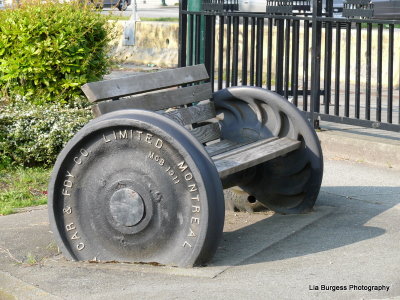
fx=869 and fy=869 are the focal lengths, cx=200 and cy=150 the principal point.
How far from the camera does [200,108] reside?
20.8 feet

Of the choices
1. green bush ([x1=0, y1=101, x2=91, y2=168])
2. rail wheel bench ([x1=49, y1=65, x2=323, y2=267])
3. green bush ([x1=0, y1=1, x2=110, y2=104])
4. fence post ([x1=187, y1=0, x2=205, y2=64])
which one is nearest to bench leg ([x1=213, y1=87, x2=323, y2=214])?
rail wheel bench ([x1=49, y1=65, x2=323, y2=267])

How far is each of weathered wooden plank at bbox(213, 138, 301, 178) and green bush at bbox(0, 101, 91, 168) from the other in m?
2.59

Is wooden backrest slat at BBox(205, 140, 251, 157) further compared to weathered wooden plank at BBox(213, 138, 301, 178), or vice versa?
wooden backrest slat at BBox(205, 140, 251, 157)

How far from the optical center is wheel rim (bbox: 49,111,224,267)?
5.05 m

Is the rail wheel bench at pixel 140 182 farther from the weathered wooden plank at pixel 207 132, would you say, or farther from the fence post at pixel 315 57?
the fence post at pixel 315 57

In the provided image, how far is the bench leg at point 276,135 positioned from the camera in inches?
247

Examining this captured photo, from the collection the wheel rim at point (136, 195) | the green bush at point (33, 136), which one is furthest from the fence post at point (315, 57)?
the wheel rim at point (136, 195)

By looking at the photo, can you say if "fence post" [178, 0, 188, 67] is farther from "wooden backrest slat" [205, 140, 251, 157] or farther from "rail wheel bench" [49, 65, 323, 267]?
"rail wheel bench" [49, 65, 323, 267]

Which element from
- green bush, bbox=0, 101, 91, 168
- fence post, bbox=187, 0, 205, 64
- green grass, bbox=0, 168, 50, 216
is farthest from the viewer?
fence post, bbox=187, 0, 205, 64

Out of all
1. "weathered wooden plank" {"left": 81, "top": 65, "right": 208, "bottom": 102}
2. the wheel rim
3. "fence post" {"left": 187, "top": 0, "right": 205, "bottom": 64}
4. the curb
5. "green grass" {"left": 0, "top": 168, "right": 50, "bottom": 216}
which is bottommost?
the curb

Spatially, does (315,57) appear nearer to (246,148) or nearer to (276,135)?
(276,135)

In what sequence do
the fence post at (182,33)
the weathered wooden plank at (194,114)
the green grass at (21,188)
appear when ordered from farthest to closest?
the fence post at (182,33) < the green grass at (21,188) < the weathered wooden plank at (194,114)

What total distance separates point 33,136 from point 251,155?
306 centimetres

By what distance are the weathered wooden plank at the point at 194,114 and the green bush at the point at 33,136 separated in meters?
2.17
